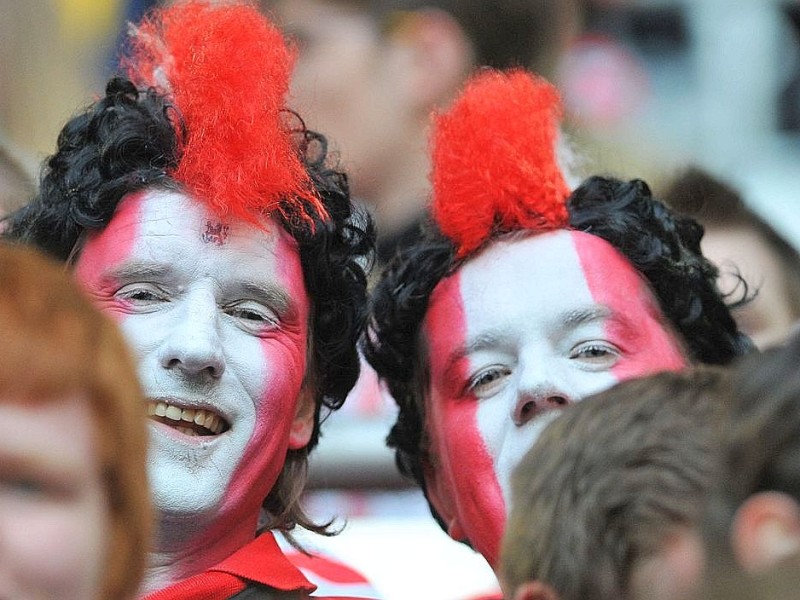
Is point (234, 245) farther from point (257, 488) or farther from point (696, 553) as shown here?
point (696, 553)

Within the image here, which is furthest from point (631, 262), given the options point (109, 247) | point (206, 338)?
point (109, 247)

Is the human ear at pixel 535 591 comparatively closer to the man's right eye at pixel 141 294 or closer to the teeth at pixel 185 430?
the teeth at pixel 185 430

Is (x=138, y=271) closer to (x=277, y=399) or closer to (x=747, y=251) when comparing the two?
(x=277, y=399)

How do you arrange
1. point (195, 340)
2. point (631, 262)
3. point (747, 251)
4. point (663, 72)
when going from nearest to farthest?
1. point (195, 340)
2. point (631, 262)
3. point (747, 251)
4. point (663, 72)

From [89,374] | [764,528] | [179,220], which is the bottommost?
[764,528]

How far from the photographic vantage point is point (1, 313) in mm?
1384

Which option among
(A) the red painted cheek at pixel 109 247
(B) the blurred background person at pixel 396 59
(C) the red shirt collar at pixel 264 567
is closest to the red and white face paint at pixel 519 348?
(C) the red shirt collar at pixel 264 567

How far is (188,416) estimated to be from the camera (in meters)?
2.27

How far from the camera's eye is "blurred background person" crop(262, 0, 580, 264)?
142 inches

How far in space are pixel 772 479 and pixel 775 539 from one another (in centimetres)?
7

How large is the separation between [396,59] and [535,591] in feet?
7.77

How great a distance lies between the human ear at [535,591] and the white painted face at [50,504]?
44 centimetres

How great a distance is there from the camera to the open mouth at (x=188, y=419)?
7.38ft

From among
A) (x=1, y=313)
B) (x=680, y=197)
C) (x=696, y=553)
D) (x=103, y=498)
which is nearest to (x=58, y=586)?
(x=103, y=498)
